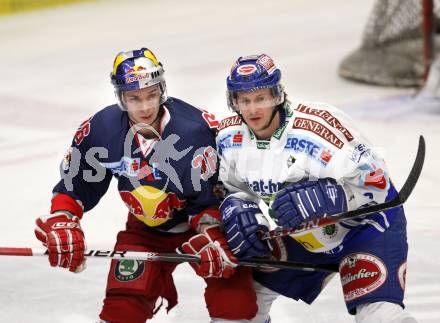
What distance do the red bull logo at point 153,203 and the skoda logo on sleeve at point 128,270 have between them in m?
0.14

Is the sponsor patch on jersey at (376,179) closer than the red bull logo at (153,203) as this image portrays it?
Yes

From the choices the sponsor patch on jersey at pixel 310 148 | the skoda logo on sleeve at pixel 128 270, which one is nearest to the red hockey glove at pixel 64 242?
the skoda logo on sleeve at pixel 128 270

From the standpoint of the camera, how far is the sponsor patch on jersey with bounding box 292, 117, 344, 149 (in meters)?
3.52

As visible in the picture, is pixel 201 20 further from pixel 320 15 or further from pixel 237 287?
pixel 237 287

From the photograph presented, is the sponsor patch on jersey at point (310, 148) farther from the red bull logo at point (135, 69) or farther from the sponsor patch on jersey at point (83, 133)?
the sponsor patch on jersey at point (83, 133)

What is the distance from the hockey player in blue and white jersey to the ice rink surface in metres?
0.69

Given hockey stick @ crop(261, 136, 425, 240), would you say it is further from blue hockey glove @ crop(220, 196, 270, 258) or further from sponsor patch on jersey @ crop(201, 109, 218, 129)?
sponsor patch on jersey @ crop(201, 109, 218, 129)

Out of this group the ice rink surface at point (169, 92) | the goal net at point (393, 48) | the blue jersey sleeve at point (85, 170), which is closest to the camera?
the blue jersey sleeve at point (85, 170)

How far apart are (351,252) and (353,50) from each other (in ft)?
18.3

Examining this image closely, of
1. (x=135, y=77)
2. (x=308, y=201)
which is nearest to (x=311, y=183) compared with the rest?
(x=308, y=201)

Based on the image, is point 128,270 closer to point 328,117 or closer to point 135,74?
point 135,74

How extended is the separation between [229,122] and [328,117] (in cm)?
32

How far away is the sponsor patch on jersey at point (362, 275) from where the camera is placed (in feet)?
11.6

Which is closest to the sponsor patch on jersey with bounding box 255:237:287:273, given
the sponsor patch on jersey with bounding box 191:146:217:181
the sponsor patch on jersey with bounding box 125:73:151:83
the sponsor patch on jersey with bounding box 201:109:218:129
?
the sponsor patch on jersey with bounding box 191:146:217:181
